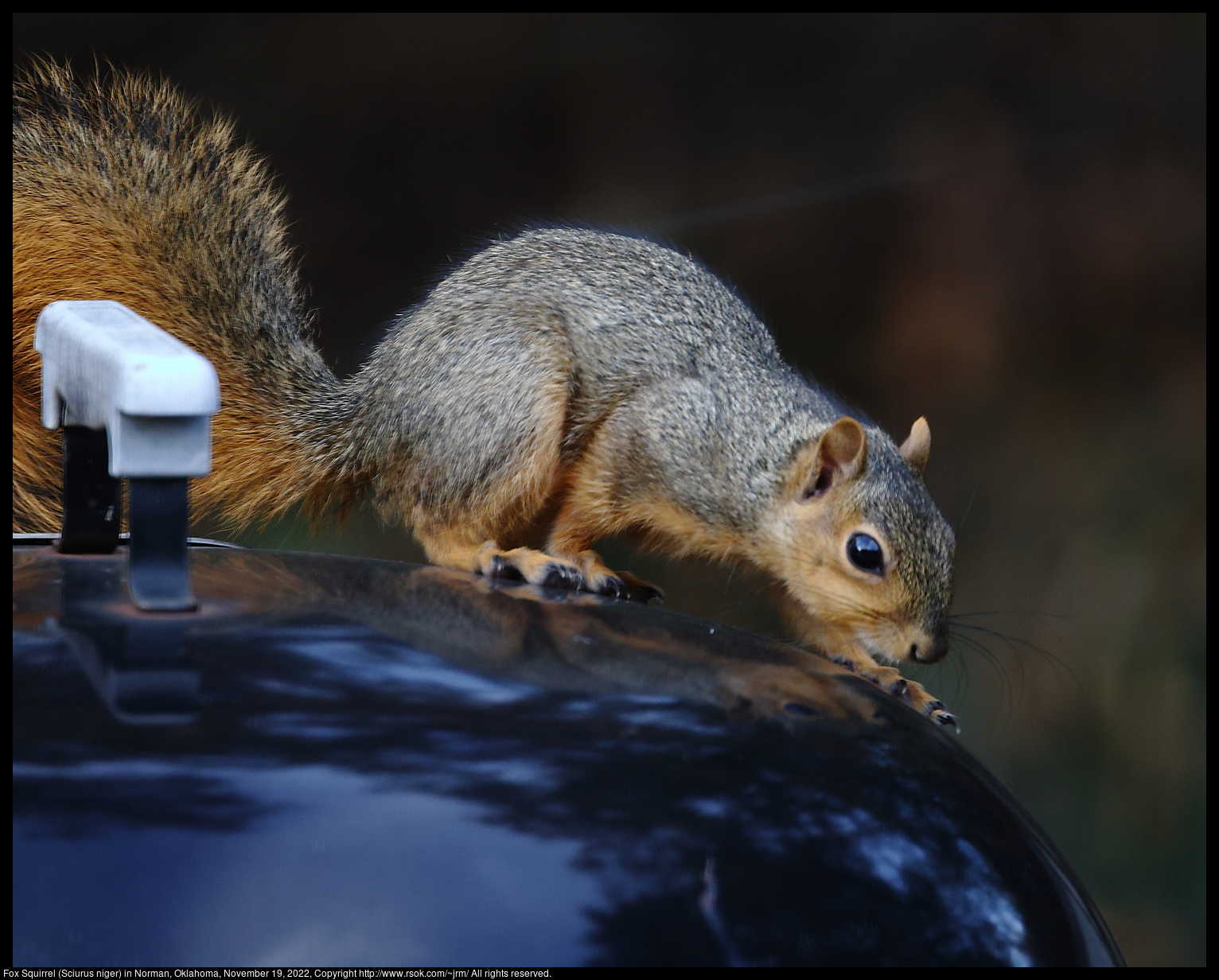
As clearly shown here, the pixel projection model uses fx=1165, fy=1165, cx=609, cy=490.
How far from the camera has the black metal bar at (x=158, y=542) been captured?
1.83 ft

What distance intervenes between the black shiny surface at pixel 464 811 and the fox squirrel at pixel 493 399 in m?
0.72

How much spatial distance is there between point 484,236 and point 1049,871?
1268mm

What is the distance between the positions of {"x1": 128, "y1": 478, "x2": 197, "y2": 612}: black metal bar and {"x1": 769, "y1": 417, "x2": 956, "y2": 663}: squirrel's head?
885 mm

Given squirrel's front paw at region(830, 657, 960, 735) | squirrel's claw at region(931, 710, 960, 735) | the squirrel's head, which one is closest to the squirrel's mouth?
the squirrel's head

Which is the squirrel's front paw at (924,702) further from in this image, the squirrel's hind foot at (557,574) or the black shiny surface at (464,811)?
the black shiny surface at (464,811)

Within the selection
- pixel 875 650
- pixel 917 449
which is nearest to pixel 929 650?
pixel 875 650

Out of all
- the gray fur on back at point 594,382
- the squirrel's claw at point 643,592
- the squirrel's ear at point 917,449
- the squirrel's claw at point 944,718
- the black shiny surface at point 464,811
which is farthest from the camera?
the squirrel's ear at point 917,449

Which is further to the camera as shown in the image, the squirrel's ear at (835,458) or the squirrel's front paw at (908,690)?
the squirrel's ear at (835,458)

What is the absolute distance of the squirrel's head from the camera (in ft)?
4.33

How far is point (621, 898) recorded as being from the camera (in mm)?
413

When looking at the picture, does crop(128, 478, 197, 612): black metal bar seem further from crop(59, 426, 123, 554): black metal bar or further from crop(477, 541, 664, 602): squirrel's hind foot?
crop(477, 541, 664, 602): squirrel's hind foot

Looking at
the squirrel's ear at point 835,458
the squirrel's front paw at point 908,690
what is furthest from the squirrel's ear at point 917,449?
the squirrel's front paw at point 908,690

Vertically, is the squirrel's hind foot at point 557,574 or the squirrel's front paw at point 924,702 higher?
the squirrel's hind foot at point 557,574

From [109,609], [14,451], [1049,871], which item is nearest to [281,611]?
[109,609]
